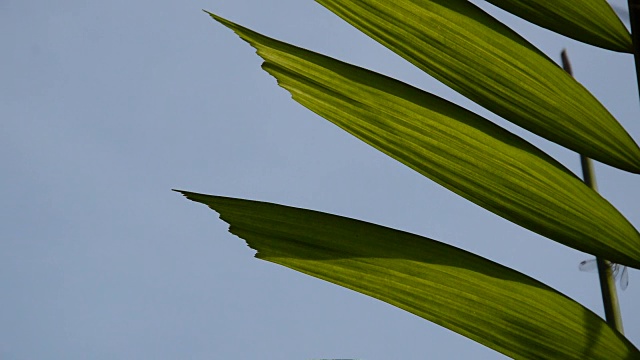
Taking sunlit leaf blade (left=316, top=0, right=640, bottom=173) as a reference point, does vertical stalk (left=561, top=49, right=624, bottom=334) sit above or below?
below

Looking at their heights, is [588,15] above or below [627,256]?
above

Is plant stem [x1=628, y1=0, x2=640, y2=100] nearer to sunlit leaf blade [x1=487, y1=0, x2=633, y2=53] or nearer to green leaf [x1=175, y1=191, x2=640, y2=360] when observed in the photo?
sunlit leaf blade [x1=487, y1=0, x2=633, y2=53]

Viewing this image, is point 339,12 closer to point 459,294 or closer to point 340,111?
point 340,111

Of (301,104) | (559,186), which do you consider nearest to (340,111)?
(301,104)

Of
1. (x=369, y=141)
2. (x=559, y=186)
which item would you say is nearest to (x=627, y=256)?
(x=559, y=186)

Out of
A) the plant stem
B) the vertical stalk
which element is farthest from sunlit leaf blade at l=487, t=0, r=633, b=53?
the vertical stalk
